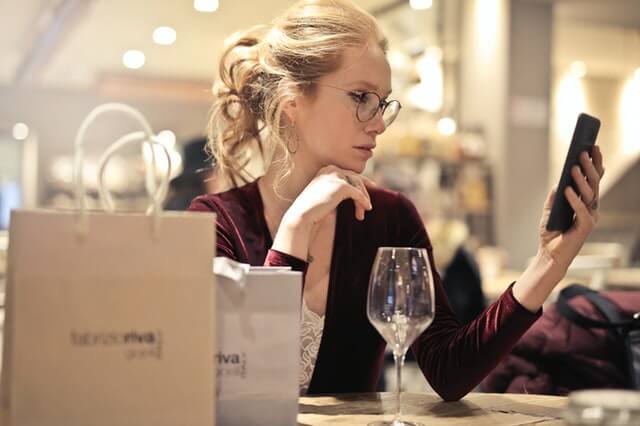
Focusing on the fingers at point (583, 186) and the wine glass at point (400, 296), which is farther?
the fingers at point (583, 186)

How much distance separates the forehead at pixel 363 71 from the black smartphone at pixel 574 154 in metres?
0.45

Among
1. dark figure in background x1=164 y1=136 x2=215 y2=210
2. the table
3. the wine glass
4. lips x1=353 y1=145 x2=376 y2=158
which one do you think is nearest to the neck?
lips x1=353 y1=145 x2=376 y2=158

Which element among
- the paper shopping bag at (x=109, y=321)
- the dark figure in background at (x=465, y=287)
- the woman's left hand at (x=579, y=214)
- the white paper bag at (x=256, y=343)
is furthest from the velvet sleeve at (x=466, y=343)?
the dark figure in background at (x=465, y=287)

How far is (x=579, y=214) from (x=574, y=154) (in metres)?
0.11

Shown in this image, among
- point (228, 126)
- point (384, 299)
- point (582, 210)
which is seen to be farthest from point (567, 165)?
point (228, 126)

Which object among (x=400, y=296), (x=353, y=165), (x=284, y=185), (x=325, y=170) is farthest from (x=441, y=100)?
(x=400, y=296)

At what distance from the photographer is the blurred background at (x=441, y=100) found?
19.5 ft

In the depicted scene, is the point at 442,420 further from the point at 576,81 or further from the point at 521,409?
the point at 576,81

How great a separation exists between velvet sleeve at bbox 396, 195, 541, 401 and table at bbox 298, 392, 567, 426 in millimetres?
33

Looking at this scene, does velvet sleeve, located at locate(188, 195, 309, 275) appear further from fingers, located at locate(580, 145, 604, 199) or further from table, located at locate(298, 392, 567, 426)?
fingers, located at locate(580, 145, 604, 199)

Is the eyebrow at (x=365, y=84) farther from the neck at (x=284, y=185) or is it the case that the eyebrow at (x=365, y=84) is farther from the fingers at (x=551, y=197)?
the fingers at (x=551, y=197)

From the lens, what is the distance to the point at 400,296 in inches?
44.2

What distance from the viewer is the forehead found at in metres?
1.63

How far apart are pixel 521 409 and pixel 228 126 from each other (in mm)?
906
